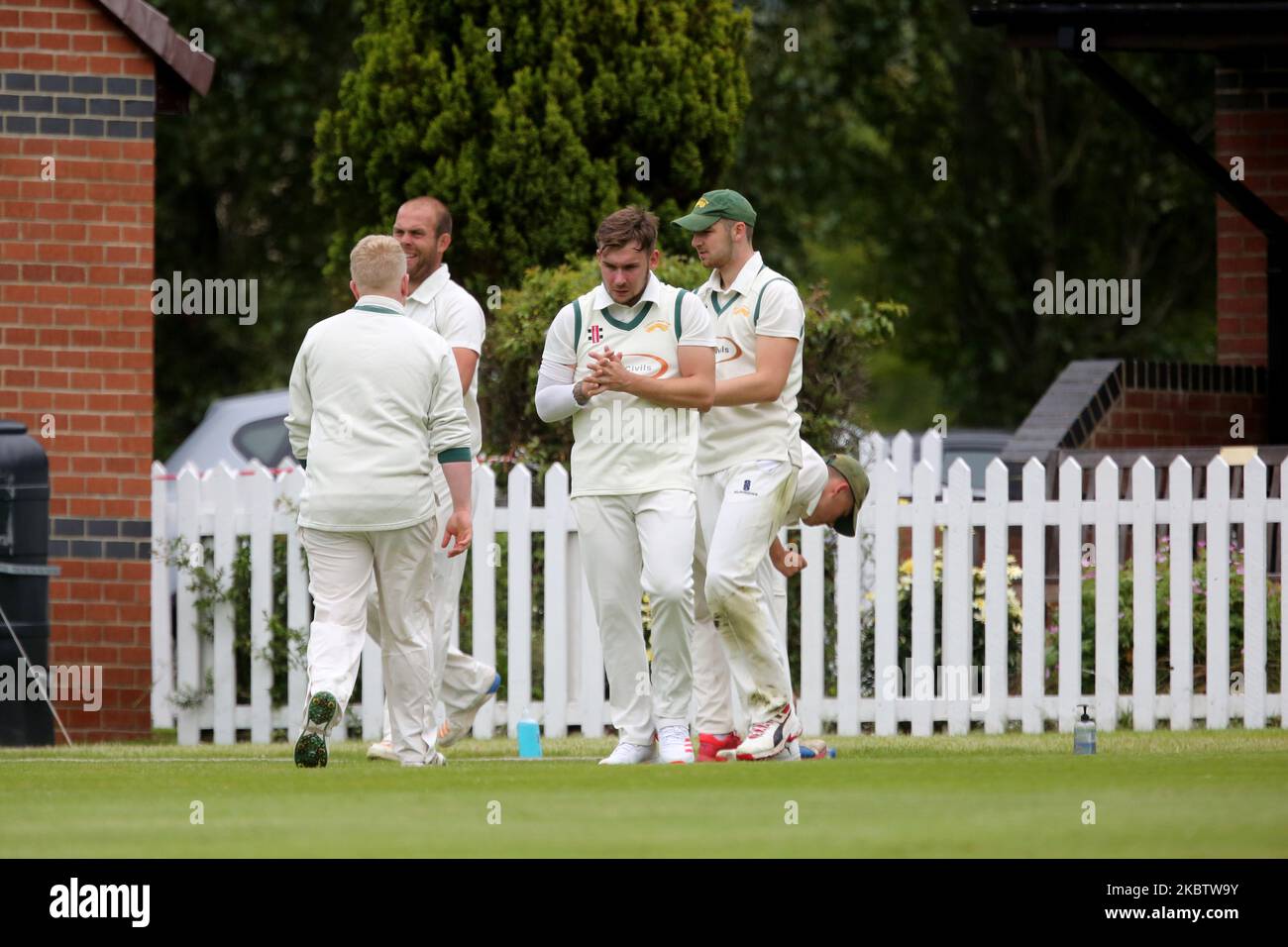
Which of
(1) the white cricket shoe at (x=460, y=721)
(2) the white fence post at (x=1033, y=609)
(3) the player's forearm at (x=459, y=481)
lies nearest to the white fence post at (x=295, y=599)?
(1) the white cricket shoe at (x=460, y=721)

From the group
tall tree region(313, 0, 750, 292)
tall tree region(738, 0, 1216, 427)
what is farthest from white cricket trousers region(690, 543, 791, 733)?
tall tree region(738, 0, 1216, 427)

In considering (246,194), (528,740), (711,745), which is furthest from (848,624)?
(246,194)

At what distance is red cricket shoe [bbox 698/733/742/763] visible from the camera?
323 inches

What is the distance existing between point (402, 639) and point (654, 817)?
7.17 ft

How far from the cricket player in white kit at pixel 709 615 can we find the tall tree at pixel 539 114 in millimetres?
5799

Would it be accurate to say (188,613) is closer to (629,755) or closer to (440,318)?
(440,318)

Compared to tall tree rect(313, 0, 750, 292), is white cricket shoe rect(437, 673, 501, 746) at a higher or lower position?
lower

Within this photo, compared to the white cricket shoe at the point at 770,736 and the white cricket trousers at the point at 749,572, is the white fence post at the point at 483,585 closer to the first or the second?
the white cricket trousers at the point at 749,572

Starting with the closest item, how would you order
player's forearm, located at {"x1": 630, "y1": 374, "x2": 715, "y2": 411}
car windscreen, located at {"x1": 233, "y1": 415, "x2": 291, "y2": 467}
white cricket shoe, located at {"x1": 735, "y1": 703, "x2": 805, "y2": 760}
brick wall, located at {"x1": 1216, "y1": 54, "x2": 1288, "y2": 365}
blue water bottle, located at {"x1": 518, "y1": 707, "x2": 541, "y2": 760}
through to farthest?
player's forearm, located at {"x1": 630, "y1": 374, "x2": 715, "y2": 411} < white cricket shoe, located at {"x1": 735, "y1": 703, "x2": 805, "y2": 760} < blue water bottle, located at {"x1": 518, "y1": 707, "x2": 541, "y2": 760} < brick wall, located at {"x1": 1216, "y1": 54, "x2": 1288, "y2": 365} < car windscreen, located at {"x1": 233, "y1": 415, "x2": 291, "y2": 467}

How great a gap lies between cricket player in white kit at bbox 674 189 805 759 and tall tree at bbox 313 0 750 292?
5893 mm

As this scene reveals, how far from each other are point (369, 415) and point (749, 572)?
4.69 feet

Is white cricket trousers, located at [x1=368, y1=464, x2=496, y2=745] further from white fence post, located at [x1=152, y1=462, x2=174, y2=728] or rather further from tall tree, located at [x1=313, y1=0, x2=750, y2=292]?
tall tree, located at [x1=313, y1=0, x2=750, y2=292]

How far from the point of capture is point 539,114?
14.3 meters

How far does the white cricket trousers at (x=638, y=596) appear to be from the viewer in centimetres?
779
